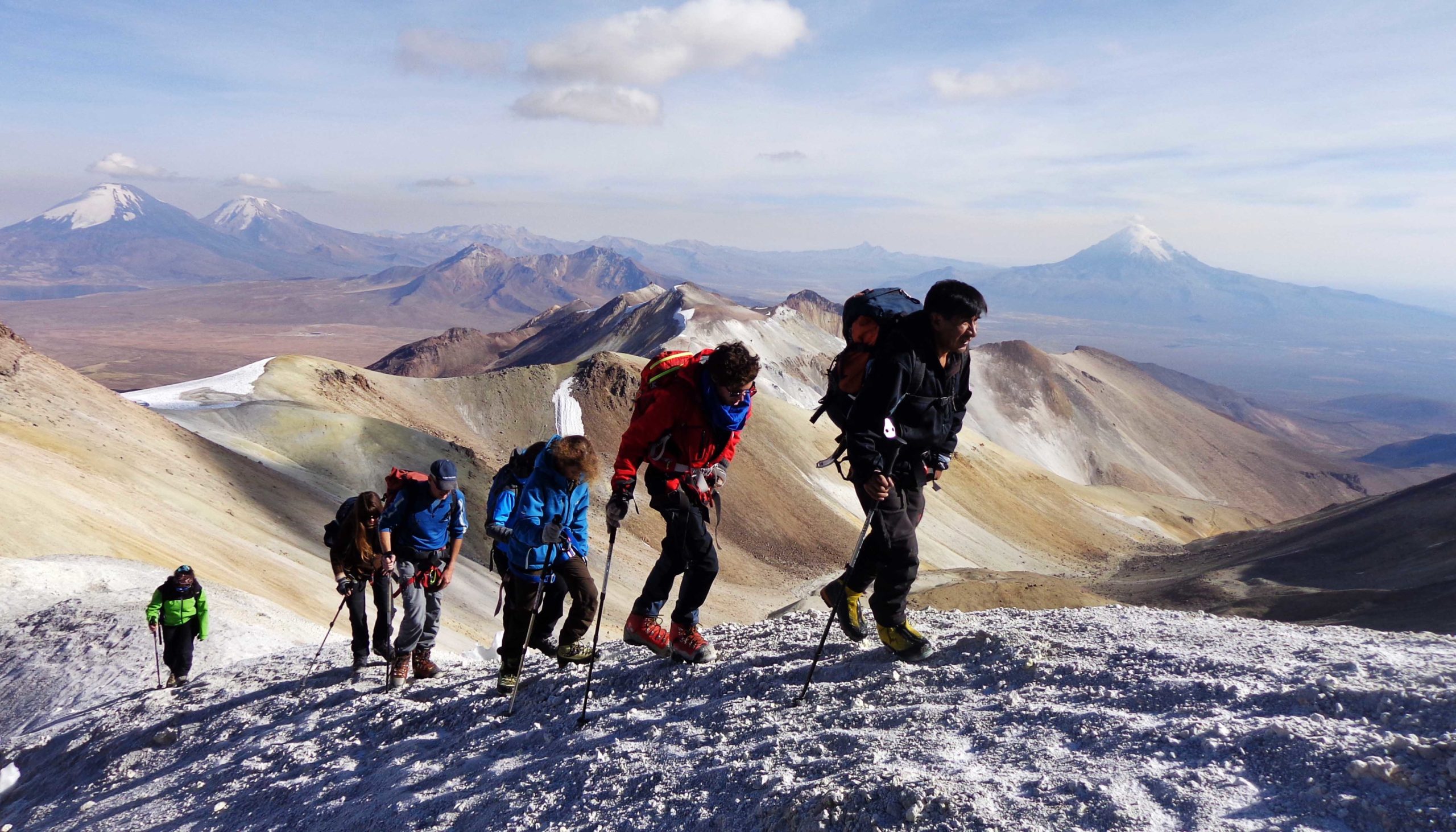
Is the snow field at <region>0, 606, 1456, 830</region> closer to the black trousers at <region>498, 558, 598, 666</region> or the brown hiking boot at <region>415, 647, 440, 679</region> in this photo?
the brown hiking boot at <region>415, 647, 440, 679</region>

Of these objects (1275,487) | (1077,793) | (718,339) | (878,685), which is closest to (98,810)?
(878,685)

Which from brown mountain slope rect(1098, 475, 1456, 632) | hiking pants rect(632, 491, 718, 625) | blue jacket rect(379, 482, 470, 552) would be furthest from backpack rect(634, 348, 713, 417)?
brown mountain slope rect(1098, 475, 1456, 632)

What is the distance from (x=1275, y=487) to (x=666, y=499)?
425 feet

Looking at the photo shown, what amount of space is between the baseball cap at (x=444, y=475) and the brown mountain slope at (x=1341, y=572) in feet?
64.7

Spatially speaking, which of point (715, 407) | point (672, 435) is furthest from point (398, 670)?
point (715, 407)

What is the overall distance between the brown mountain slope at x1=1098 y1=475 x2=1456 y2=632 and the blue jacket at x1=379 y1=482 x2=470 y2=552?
64.7ft

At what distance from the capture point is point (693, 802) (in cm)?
445

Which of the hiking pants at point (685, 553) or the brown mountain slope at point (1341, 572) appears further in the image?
the brown mountain slope at point (1341, 572)

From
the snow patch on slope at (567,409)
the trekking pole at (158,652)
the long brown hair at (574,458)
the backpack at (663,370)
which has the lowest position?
the snow patch on slope at (567,409)

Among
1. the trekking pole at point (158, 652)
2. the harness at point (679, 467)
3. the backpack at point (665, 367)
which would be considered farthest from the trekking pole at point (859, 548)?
the trekking pole at point (158, 652)

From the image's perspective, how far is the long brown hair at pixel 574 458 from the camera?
6.13 meters

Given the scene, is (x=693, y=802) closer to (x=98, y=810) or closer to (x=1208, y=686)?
(x=1208, y=686)

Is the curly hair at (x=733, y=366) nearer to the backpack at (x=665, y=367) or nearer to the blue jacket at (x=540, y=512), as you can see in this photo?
the backpack at (x=665, y=367)

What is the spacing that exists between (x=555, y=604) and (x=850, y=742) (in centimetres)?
293
